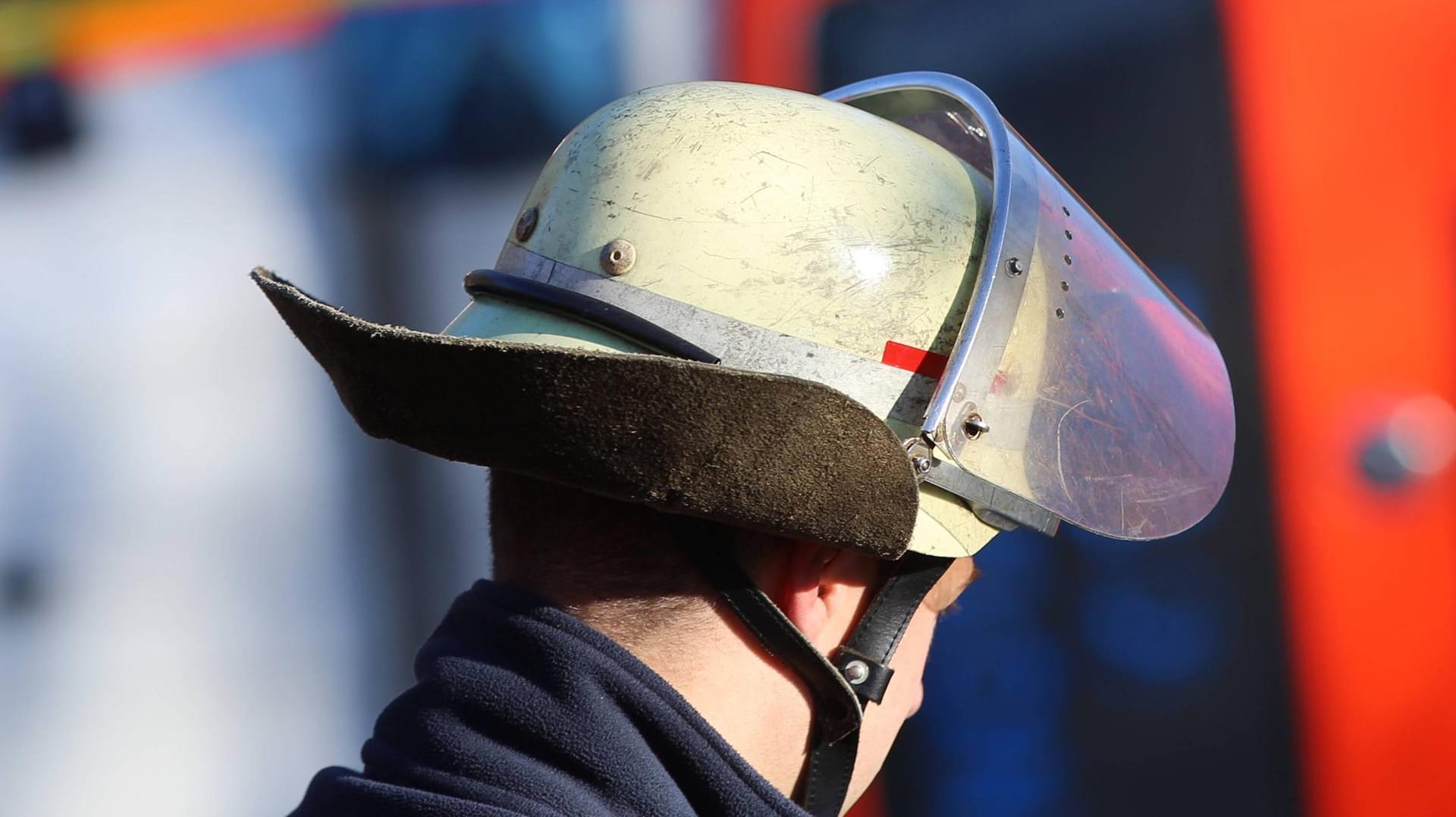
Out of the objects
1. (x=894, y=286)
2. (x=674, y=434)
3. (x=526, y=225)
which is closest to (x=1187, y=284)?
(x=894, y=286)

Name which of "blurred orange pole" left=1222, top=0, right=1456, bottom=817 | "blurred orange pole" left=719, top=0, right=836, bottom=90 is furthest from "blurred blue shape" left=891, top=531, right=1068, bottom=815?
"blurred orange pole" left=719, top=0, right=836, bottom=90

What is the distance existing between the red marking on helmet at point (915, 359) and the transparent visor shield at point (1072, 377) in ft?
0.13

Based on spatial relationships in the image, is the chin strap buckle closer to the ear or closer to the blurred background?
the ear

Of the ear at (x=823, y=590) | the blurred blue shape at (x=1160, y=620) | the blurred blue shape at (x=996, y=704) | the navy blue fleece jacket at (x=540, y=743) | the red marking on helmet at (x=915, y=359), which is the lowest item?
the blurred blue shape at (x=996, y=704)

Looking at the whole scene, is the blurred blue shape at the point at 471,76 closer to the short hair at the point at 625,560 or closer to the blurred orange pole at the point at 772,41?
the blurred orange pole at the point at 772,41

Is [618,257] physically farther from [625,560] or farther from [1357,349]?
[1357,349]

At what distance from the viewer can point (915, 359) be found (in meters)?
1.45

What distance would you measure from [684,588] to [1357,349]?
185cm

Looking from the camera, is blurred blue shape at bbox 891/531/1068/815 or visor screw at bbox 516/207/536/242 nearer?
visor screw at bbox 516/207/536/242

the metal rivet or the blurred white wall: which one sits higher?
the metal rivet

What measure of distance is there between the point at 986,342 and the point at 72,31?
3481 mm

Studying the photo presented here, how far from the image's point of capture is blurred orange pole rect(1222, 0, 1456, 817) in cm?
261

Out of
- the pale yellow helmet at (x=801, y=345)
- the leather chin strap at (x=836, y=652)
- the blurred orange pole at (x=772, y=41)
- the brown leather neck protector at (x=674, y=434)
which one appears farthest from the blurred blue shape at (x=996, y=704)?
the brown leather neck protector at (x=674, y=434)

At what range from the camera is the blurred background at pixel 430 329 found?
8.98 ft
